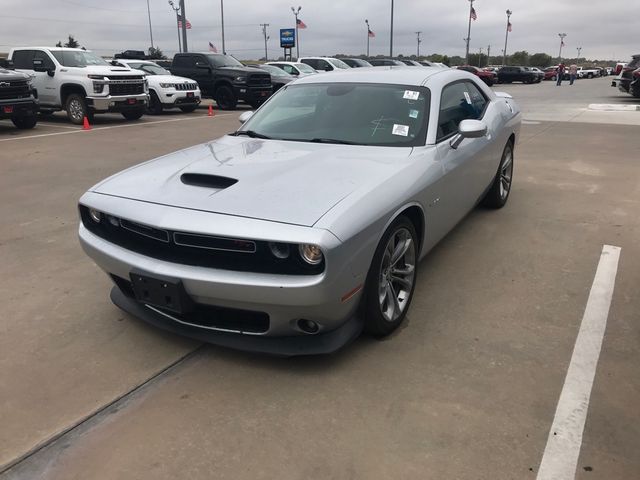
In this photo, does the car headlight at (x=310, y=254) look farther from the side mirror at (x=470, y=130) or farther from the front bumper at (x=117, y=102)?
the front bumper at (x=117, y=102)

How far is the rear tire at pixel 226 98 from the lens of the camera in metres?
17.6

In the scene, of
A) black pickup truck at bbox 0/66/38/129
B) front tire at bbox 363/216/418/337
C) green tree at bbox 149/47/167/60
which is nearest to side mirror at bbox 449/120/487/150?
front tire at bbox 363/216/418/337

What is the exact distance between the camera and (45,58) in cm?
1333

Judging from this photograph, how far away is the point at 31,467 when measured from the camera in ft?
7.28

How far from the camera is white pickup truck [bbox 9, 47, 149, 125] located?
41.8ft

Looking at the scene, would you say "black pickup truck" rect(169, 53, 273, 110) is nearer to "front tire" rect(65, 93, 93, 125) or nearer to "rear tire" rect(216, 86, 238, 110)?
"rear tire" rect(216, 86, 238, 110)

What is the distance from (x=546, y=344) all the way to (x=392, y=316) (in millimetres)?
889

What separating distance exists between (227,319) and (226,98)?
1613cm

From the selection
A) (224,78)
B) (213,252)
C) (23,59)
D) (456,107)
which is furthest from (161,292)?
(224,78)

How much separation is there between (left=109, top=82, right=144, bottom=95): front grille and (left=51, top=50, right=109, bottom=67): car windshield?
1.04 metres

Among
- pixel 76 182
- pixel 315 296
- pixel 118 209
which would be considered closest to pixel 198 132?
pixel 76 182

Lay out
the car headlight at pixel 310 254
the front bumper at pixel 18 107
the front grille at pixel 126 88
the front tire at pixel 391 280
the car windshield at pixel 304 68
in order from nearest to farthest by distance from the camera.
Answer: the car headlight at pixel 310 254 < the front tire at pixel 391 280 < the front bumper at pixel 18 107 < the front grille at pixel 126 88 < the car windshield at pixel 304 68

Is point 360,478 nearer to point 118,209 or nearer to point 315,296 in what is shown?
point 315,296

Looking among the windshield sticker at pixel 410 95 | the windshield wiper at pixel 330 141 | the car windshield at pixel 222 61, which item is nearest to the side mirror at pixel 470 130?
the windshield sticker at pixel 410 95
